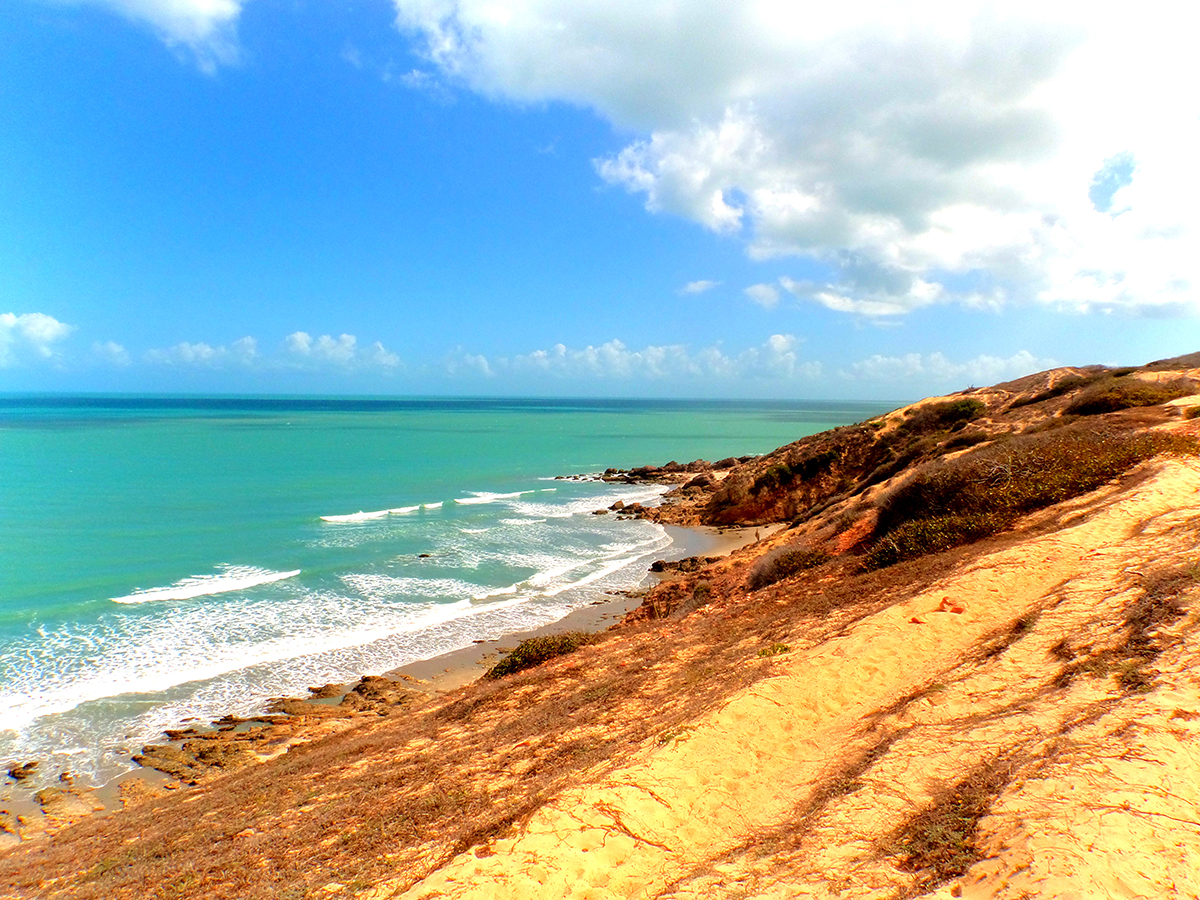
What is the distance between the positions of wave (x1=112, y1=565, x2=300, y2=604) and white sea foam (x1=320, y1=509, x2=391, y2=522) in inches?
353

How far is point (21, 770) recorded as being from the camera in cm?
1240

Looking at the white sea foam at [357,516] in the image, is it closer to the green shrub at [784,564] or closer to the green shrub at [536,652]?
the green shrub at [536,652]

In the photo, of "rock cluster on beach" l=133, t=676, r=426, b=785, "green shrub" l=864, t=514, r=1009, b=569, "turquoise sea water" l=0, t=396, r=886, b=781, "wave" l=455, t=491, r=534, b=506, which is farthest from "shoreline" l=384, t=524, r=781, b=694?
"wave" l=455, t=491, r=534, b=506

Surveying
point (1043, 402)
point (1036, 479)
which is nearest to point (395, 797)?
point (1036, 479)

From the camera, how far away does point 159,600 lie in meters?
21.3

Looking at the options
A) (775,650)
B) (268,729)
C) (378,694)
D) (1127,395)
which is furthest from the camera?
(1127,395)

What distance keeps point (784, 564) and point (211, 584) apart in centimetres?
2056

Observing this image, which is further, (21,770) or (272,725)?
(272,725)

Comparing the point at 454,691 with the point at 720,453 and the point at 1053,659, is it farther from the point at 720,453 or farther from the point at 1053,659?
the point at 720,453

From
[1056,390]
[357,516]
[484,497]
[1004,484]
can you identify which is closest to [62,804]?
[1004,484]

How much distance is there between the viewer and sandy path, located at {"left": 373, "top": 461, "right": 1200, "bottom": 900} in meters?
5.63

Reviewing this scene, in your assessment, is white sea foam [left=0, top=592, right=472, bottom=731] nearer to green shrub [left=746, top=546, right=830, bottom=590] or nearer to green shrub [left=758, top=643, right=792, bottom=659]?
green shrub [left=746, top=546, right=830, bottom=590]

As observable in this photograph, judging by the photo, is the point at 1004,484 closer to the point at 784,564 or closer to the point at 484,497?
the point at 784,564

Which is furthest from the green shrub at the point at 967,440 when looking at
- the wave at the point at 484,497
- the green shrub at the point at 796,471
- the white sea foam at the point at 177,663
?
the wave at the point at 484,497
